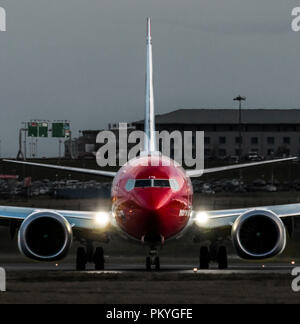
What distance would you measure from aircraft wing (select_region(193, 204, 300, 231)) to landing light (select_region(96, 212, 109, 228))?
2.88m

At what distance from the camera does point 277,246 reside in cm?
3303

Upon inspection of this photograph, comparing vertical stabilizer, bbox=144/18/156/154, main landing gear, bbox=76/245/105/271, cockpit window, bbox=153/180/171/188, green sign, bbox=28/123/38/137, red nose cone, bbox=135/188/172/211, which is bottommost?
main landing gear, bbox=76/245/105/271

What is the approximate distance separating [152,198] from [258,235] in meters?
3.85

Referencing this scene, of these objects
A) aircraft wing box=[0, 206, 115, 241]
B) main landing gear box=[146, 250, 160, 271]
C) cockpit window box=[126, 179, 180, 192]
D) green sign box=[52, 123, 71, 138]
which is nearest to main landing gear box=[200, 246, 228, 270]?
main landing gear box=[146, 250, 160, 271]

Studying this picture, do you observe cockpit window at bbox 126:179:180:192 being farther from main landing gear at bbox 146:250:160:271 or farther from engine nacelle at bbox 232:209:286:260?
main landing gear at bbox 146:250:160:271

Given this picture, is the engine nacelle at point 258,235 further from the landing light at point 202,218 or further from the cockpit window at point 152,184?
the landing light at point 202,218

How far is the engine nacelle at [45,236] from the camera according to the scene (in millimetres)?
33312

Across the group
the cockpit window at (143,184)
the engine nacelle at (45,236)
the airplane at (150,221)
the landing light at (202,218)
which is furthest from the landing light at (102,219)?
the cockpit window at (143,184)

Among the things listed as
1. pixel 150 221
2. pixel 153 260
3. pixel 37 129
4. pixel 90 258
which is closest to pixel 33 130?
pixel 37 129

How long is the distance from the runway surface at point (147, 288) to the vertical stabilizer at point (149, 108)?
806cm

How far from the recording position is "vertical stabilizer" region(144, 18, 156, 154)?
38850mm

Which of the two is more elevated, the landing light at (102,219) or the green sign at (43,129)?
the green sign at (43,129)
